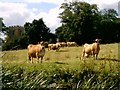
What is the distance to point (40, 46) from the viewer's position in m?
18.1

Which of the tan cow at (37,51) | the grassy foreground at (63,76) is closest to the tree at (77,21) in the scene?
the tan cow at (37,51)

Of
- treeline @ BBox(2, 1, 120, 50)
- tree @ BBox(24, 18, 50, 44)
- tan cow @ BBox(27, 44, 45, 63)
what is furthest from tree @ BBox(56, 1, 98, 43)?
tan cow @ BBox(27, 44, 45, 63)

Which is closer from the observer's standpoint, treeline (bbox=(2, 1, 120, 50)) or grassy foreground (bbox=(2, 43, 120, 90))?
grassy foreground (bbox=(2, 43, 120, 90))

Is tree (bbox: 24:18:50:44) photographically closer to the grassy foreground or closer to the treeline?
the treeline

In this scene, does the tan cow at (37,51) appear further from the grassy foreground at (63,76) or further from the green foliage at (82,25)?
the green foliage at (82,25)

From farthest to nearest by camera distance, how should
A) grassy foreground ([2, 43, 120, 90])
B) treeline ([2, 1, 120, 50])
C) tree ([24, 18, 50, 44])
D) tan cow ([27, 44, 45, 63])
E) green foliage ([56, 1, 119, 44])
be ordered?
green foliage ([56, 1, 119, 44])
treeline ([2, 1, 120, 50])
tree ([24, 18, 50, 44])
tan cow ([27, 44, 45, 63])
grassy foreground ([2, 43, 120, 90])

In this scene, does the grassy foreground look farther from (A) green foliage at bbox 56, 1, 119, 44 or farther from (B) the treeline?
(A) green foliage at bbox 56, 1, 119, 44

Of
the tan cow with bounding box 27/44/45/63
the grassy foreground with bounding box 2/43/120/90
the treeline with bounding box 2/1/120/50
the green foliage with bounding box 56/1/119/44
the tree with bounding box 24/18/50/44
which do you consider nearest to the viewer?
the grassy foreground with bounding box 2/43/120/90

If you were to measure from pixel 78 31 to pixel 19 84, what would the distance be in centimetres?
4531

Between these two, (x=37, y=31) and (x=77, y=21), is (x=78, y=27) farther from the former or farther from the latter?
(x=37, y=31)

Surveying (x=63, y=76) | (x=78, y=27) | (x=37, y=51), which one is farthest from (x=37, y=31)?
(x=63, y=76)

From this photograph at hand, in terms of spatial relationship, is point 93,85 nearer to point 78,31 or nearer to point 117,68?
point 117,68

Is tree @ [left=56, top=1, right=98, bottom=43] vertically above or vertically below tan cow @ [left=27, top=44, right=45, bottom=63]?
above

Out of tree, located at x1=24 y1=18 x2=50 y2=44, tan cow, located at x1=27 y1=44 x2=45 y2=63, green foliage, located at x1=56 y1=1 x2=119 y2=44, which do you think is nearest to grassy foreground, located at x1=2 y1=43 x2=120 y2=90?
tan cow, located at x1=27 y1=44 x2=45 y2=63
